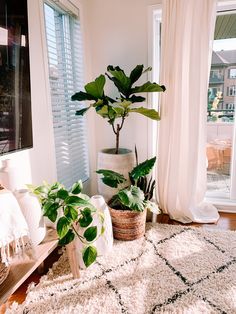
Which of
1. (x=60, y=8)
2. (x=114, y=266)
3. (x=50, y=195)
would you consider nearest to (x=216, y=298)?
(x=114, y=266)

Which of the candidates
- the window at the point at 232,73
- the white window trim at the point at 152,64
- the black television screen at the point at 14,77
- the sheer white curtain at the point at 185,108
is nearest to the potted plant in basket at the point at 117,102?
the sheer white curtain at the point at 185,108

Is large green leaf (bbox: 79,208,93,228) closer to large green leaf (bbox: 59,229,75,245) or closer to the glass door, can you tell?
large green leaf (bbox: 59,229,75,245)

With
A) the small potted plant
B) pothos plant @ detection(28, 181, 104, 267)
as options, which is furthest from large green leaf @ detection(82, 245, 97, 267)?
the small potted plant

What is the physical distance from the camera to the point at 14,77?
1.49 metres

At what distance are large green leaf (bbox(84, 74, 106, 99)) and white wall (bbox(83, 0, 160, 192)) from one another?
2.06 ft

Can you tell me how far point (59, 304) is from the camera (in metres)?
1.44

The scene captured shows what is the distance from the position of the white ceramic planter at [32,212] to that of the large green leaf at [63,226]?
12cm

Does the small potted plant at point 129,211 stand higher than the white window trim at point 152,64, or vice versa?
the white window trim at point 152,64

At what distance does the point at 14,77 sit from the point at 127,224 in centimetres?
141

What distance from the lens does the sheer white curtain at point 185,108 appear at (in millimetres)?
2146

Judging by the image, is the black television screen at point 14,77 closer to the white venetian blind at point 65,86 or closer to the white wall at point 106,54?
the white wall at point 106,54

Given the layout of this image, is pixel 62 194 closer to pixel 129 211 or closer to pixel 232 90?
pixel 129 211

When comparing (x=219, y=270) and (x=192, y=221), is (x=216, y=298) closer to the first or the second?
(x=219, y=270)

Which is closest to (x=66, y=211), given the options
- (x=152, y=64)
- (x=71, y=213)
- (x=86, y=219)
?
(x=71, y=213)
